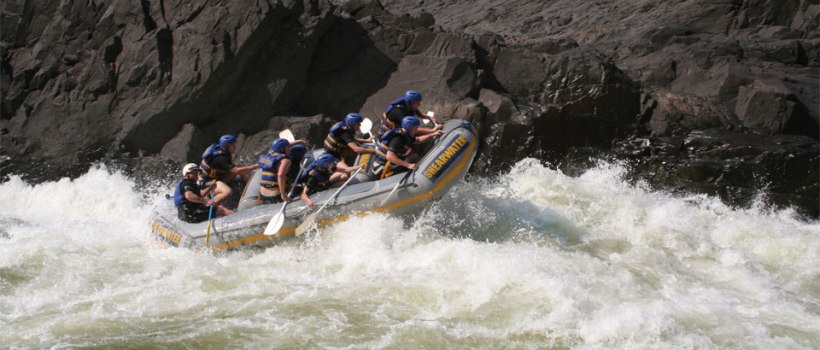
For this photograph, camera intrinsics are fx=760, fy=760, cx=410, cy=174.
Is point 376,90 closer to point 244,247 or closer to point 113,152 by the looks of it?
point 113,152

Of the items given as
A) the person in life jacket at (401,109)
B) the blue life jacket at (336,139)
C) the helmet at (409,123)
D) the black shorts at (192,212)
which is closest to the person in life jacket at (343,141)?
the blue life jacket at (336,139)

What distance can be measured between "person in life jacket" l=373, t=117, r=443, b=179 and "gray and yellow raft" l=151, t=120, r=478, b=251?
0.22m

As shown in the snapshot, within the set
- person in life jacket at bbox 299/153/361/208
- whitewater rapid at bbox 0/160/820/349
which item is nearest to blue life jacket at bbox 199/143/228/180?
whitewater rapid at bbox 0/160/820/349

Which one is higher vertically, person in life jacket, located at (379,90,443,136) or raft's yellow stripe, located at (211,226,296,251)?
person in life jacket, located at (379,90,443,136)

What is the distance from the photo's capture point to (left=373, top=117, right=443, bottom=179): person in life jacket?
8584mm

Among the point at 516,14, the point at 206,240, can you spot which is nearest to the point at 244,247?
the point at 206,240

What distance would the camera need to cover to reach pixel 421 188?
823 centimetres

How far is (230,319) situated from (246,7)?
760 cm

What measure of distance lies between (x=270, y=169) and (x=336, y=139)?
1002 mm

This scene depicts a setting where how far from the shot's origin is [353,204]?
326 inches

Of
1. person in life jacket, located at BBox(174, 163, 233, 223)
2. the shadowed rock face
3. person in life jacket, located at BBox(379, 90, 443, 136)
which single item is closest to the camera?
person in life jacket, located at BBox(174, 163, 233, 223)

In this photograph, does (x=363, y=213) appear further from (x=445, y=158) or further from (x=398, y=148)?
(x=445, y=158)

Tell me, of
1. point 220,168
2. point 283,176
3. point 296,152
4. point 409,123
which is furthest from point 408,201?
point 220,168

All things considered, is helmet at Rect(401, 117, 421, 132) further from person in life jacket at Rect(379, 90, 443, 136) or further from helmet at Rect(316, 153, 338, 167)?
helmet at Rect(316, 153, 338, 167)
